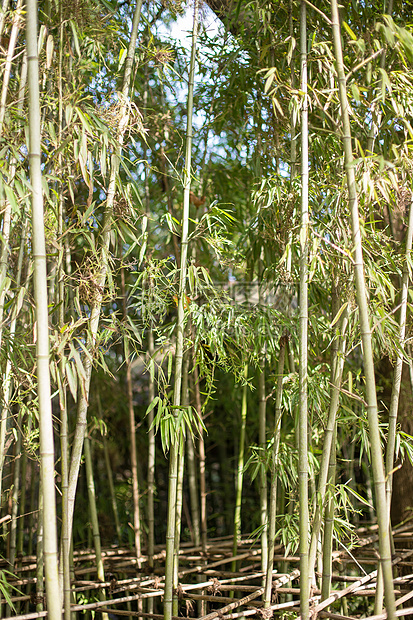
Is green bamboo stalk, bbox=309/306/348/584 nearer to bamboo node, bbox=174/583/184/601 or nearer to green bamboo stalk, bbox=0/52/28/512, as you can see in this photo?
bamboo node, bbox=174/583/184/601

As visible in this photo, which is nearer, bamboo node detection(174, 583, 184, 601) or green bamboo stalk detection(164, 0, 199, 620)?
green bamboo stalk detection(164, 0, 199, 620)

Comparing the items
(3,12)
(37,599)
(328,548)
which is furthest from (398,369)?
(3,12)

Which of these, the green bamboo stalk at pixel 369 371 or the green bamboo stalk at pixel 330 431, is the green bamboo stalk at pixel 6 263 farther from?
the green bamboo stalk at pixel 330 431

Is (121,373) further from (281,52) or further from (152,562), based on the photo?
(281,52)

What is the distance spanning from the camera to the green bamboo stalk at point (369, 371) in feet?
5.66

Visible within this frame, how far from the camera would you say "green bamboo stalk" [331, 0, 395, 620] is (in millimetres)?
1727

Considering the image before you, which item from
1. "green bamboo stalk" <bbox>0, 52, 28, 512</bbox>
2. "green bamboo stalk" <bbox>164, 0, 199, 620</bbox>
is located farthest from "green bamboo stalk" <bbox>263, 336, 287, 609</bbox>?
"green bamboo stalk" <bbox>0, 52, 28, 512</bbox>

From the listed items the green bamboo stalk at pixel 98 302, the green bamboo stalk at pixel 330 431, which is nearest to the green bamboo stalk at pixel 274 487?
the green bamboo stalk at pixel 330 431

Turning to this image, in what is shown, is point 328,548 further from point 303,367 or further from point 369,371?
point 369,371

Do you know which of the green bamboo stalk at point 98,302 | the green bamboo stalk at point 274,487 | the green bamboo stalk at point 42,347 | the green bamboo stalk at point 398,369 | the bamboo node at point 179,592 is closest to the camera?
the green bamboo stalk at point 42,347

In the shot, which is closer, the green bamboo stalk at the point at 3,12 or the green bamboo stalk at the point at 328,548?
the green bamboo stalk at the point at 3,12

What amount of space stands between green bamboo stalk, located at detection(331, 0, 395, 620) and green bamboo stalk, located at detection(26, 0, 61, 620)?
1.00 meters

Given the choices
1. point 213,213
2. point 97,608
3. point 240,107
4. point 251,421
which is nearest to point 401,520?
point 251,421

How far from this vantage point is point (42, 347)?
1588mm
